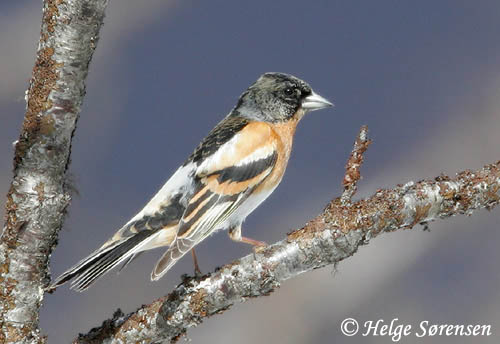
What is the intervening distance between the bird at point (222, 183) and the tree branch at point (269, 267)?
0.20 metres

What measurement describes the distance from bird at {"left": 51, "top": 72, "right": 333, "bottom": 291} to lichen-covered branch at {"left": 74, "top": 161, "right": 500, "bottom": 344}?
207mm

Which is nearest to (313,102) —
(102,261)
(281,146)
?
(281,146)

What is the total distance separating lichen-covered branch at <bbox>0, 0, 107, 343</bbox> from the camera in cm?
252

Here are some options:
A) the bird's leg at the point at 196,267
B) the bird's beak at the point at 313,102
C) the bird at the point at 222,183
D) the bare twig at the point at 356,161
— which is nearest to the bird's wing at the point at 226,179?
the bird at the point at 222,183

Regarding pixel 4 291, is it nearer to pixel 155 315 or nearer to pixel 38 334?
pixel 38 334

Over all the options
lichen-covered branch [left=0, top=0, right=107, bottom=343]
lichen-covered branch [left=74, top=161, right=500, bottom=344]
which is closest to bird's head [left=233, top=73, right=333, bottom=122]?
lichen-covered branch [left=74, top=161, right=500, bottom=344]

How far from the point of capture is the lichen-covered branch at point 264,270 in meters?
2.63

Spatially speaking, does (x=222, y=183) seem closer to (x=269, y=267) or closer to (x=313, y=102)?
(x=269, y=267)

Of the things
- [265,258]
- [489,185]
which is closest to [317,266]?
[265,258]

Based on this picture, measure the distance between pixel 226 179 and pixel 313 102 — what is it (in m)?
0.97

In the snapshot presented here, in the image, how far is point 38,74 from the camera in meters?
2.59

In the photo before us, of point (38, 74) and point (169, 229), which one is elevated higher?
point (38, 74)

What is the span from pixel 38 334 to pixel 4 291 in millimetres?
256

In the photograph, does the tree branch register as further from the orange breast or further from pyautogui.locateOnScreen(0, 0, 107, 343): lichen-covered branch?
the orange breast
